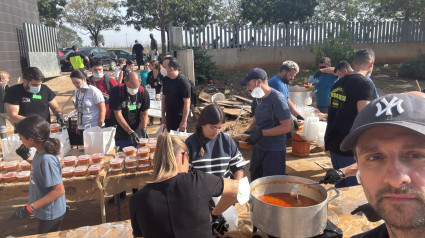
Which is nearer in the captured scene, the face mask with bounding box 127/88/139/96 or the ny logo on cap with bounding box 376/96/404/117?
the ny logo on cap with bounding box 376/96/404/117

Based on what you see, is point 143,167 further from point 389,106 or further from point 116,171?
point 389,106

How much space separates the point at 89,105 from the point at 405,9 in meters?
19.0

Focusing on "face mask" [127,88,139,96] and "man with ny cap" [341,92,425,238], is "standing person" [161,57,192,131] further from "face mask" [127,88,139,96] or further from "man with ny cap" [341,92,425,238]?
"man with ny cap" [341,92,425,238]

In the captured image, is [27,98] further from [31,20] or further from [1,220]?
[31,20]

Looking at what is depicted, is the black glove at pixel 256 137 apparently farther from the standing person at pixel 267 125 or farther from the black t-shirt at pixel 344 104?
the black t-shirt at pixel 344 104

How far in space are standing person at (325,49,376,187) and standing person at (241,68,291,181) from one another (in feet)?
2.06

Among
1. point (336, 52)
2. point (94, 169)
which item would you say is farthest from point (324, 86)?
point (336, 52)

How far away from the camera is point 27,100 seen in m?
4.30

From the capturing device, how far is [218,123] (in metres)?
2.70

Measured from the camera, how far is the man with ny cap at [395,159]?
0.81 meters

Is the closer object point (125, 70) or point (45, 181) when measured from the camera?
point (45, 181)

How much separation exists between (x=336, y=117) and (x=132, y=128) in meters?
2.86

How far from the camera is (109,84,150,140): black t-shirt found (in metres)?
4.29

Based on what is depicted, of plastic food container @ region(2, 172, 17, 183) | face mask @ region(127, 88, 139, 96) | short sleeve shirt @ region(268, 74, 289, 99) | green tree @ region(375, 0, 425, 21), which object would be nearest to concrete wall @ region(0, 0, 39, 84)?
face mask @ region(127, 88, 139, 96)
